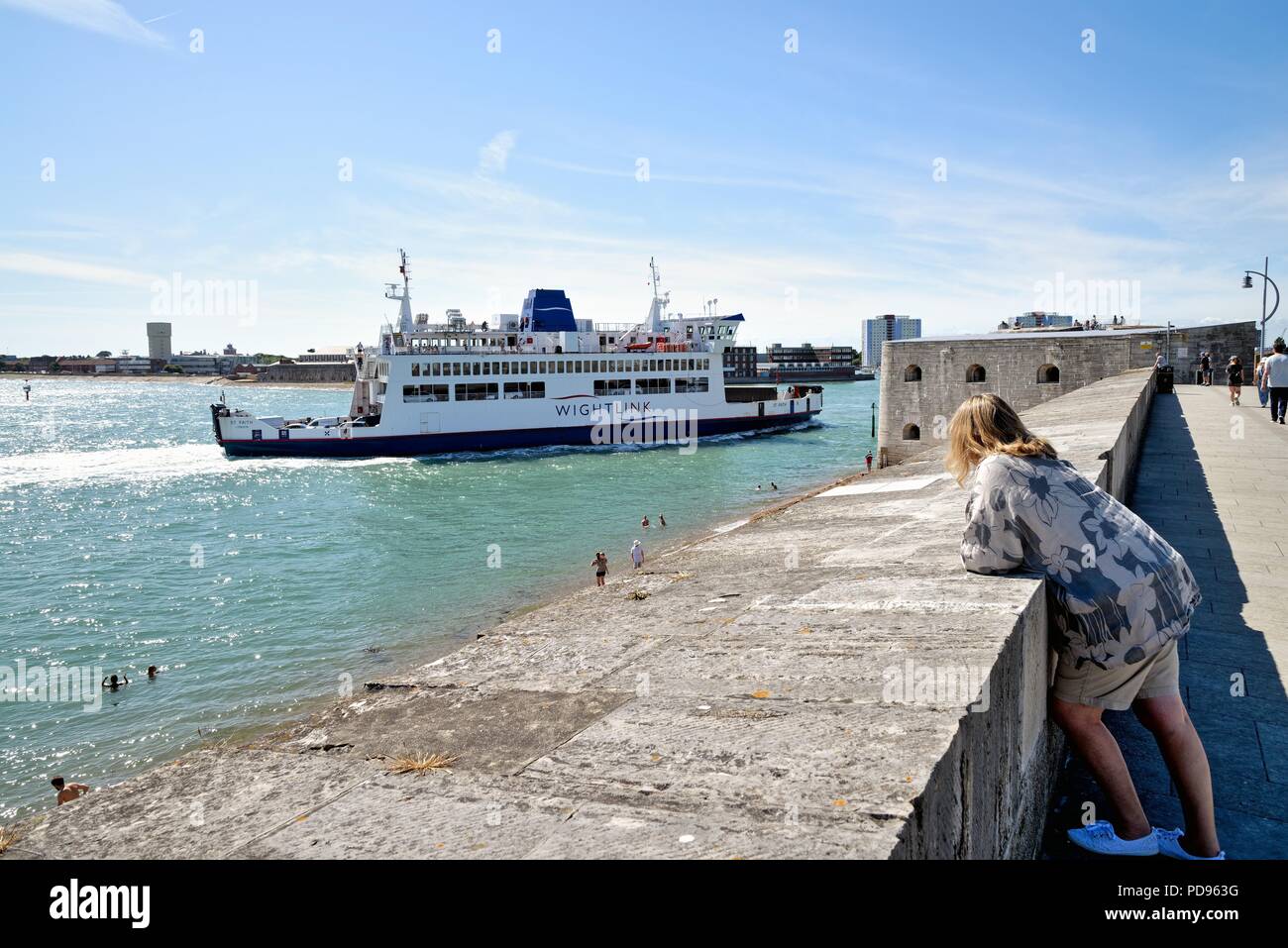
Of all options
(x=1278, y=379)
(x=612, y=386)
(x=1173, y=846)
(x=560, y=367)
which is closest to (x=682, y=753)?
(x=1173, y=846)

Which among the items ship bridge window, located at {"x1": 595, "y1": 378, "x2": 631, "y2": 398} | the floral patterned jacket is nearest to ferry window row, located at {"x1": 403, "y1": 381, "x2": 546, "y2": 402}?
ship bridge window, located at {"x1": 595, "y1": 378, "x2": 631, "y2": 398}

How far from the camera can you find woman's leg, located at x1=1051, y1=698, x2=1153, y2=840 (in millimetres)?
2762

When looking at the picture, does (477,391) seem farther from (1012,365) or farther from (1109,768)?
(1109,768)

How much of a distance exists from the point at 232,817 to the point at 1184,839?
2802mm

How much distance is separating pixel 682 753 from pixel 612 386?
1894 inches

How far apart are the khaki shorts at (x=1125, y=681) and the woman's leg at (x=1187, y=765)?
0.04 m

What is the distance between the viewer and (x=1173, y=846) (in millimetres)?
2754

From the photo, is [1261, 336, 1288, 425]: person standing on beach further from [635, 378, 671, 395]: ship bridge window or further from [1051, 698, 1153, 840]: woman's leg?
[635, 378, 671, 395]: ship bridge window

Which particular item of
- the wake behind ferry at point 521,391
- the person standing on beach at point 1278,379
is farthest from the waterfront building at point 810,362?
the person standing on beach at point 1278,379

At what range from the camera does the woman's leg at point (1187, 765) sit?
2672 millimetres

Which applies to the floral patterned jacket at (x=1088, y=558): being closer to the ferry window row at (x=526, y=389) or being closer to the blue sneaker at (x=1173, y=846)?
the blue sneaker at (x=1173, y=846)
